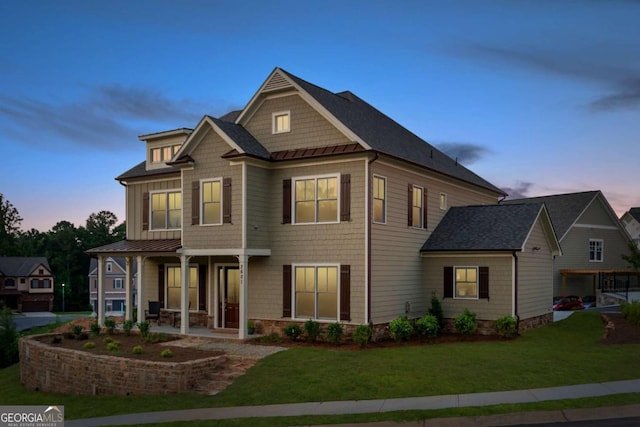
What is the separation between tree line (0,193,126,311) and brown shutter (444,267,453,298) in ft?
233

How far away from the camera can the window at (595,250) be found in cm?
4141

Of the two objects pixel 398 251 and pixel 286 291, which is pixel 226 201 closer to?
pixel 286 291

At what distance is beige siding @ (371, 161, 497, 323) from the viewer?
20750mm

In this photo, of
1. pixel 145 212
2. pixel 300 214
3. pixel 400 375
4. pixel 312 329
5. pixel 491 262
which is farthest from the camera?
pixel 145 212

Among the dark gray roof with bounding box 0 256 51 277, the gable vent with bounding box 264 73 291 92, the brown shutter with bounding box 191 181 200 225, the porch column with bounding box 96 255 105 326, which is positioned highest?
the gable vent with bounding box 264 73 291 92

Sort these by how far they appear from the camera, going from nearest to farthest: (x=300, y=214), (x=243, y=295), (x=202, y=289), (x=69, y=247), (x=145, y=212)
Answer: (x=243, y=295) → (x=300, y=214) → (x=202, y=289) → (x=145, y=212) → (x=69, y=247)

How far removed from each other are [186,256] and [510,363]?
12709 mm

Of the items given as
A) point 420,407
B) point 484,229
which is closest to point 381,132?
point 484,229

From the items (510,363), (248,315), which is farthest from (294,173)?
(510,363)

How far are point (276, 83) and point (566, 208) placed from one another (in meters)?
27.1

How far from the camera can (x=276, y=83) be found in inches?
876

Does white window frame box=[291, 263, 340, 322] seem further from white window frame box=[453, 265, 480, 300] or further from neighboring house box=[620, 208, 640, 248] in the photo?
neighboring house box=[620, 208, 640, 248]

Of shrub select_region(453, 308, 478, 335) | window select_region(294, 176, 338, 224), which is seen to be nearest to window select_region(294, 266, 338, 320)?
window select_region(294, 176, 338, 224)

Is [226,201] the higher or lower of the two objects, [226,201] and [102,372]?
the higher
